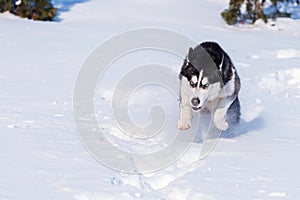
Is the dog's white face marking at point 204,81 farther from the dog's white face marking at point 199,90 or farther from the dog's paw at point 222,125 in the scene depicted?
the dog's paw at point 222,125

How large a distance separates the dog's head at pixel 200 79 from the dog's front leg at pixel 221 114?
0.16m

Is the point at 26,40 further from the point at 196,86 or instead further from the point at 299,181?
the point at 299,181

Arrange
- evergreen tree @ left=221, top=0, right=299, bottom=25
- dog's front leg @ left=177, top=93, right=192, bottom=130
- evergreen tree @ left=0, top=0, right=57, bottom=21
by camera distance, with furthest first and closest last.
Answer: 1. evergreen tree @ left=221, top=0, right=299, bottom=25
2. evergreen tree @ left=0, top=0, right=57, bottom=21
3. dog's front leg @ left=177, top=93, right=192, bottom=130

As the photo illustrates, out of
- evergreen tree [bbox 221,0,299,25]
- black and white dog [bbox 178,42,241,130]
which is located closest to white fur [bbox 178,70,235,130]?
black and white dog [bbox 178,42,241,130]

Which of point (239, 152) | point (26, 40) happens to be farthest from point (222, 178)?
point (26, 40)

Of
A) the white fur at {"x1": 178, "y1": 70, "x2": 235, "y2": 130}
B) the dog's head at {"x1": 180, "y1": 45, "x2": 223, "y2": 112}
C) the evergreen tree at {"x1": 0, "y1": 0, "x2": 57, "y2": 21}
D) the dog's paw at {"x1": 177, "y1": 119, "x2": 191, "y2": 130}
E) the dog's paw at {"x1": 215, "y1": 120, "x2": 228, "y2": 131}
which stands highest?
the dog's head at {"x1": 180, "y1": 45, "x2": 223, "y2": 112}

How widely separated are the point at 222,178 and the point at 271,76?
5.65 m

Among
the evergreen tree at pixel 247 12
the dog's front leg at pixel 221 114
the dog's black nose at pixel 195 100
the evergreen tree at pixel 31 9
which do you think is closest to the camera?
the dog's black nose at pixel 195 100

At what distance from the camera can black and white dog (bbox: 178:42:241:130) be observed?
603 centimetres

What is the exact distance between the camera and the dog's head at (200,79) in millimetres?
5988

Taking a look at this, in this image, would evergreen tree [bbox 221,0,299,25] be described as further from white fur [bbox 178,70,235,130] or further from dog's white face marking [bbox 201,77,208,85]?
dog's white face marking [bbox 201,77,208,85]

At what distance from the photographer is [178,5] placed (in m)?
21.1

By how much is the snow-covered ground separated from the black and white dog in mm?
353

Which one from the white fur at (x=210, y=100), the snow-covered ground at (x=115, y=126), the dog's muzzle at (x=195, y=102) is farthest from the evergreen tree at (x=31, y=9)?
Result: the dog's muzzle at (x=195, y=102)
